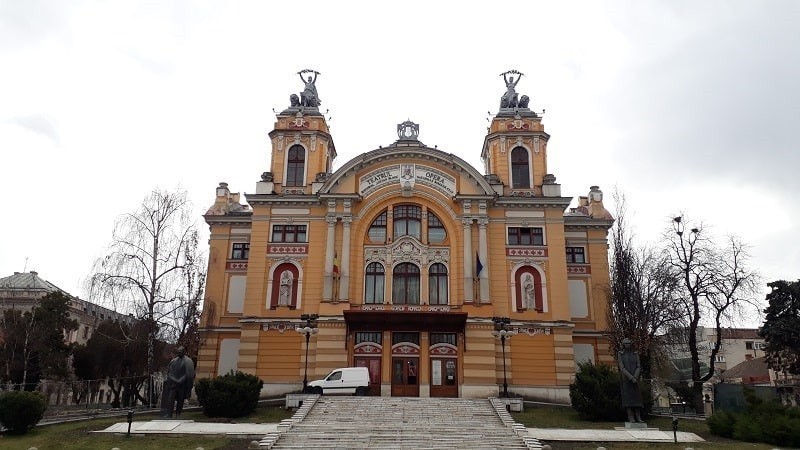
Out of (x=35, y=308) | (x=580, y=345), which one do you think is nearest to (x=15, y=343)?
(x=35, y=308)

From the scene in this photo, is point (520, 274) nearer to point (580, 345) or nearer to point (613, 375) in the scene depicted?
point (580, 345)

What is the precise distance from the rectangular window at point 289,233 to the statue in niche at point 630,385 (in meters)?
20.7

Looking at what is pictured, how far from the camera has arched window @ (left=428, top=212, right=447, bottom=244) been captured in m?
36.7

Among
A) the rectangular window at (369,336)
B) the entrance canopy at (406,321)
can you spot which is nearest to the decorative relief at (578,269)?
the entrance canopy at (406,321)

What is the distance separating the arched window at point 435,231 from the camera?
3669 centimetres

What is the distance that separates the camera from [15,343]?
40.7 m

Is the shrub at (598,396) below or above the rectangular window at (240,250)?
below

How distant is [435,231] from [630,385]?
16160 mm

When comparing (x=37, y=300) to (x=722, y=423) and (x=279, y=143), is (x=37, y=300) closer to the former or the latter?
(x=279, y=143)

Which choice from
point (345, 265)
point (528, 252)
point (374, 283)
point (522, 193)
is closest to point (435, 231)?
point (374, 283)

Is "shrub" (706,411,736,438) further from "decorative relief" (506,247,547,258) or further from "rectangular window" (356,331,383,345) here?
"rectangular window" (356,331,383,345)

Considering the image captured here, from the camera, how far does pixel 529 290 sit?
117 ft

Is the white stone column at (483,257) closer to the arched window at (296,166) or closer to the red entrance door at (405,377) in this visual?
the red entrance door at (405,377)

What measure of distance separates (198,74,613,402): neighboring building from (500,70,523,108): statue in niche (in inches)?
74.8
